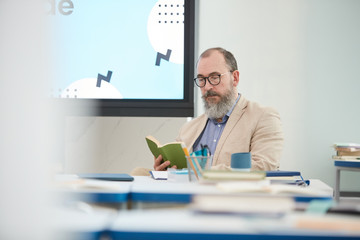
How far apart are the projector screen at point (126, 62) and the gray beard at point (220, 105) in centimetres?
62

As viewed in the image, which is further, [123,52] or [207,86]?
[123,52]

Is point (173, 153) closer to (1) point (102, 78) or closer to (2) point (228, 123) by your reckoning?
(2) point (228, 123)

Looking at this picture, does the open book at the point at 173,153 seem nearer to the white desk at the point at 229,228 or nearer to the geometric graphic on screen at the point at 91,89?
the white desk at the point at 229,228

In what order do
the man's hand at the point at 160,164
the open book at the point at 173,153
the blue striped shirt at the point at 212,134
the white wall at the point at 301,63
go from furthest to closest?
the white wall at the point at 301,63 < the blue striped shirt at the point at 212,134 < the man's hand at the point at 160,164 < the open book at the point at 173,153

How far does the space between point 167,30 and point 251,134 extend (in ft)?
4.23

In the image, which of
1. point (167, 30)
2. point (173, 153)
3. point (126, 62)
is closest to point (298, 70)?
point (167, 30)

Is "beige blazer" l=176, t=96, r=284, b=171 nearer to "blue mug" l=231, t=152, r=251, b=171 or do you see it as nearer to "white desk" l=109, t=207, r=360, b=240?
"blue mug" l=231, t=152, r=251, b=171

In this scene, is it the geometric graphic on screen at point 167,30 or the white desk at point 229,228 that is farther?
the geometric graphic on screen at point 167,30

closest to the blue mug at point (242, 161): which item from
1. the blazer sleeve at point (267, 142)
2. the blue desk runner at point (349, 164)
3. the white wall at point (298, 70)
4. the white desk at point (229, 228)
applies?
the blazer sleeve at point (267, 142)

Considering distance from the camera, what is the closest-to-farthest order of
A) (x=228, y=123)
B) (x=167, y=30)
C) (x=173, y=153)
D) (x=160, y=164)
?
1. (x=173, y=153)
2. (x=160, y=164)
3. (x=228, y=123)
4. (x=167, y=30)

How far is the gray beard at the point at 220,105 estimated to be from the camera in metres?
3.06

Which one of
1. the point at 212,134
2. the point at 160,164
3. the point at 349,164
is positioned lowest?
the point at 349,164

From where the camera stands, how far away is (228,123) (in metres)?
2.98

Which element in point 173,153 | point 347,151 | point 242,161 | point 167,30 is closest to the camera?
point 242,161
